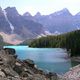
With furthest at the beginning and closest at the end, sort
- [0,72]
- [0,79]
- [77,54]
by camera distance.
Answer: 1. [77,54]
2. [0,72]
3. [0,79]

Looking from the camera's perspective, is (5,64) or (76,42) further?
(76,42)

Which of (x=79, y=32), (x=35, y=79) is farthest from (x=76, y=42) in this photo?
(x=35, y=79)

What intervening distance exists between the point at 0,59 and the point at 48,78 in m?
6.09

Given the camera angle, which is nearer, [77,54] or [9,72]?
[9,72]

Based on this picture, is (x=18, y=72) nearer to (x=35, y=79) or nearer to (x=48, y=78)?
(x=35, y=79)

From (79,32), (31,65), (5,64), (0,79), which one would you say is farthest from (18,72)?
(79,32)

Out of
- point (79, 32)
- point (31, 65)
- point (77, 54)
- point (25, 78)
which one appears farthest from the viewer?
point (79, 32)

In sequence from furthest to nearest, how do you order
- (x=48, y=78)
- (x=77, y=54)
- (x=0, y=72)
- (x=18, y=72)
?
(x=77, y=54), (x=48, y=78), (x=18, y=72), (x=0, y=72)

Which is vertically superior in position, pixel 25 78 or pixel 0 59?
pixel 0 59

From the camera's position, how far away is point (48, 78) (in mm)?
25344

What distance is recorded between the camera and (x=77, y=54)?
124375 mm

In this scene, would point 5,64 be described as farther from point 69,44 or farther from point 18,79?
point 69,44

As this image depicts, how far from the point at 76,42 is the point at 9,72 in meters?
114

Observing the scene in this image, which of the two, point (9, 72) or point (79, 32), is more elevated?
point (79, 32)
